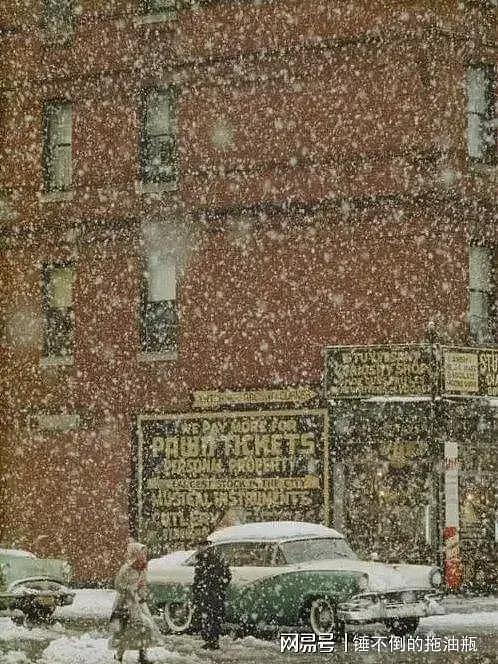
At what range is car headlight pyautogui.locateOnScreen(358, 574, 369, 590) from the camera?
55.2ft

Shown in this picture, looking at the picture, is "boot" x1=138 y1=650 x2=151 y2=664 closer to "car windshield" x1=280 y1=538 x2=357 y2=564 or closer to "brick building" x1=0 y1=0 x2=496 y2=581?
"car windshield" x1=280 y1=538 x2=357 y2=564

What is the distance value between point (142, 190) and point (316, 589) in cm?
1257

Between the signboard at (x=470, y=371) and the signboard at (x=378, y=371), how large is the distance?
346 millimetres

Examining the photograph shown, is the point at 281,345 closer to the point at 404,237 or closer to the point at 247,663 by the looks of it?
the point at 404,237

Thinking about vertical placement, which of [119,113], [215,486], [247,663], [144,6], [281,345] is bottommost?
[247,663]

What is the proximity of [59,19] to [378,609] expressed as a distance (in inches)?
662

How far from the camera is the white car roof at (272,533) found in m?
18.2

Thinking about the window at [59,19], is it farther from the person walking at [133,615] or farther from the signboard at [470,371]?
the person walking at [133,615]

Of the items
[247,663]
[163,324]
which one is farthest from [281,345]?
[247,663]

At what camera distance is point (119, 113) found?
91.4 feet

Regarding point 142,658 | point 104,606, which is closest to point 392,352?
point 104,606

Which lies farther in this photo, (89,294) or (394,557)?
(89,294)

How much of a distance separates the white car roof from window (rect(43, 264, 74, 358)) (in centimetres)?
1008

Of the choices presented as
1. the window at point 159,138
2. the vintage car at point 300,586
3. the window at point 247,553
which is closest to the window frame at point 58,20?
the window at point 159,138
